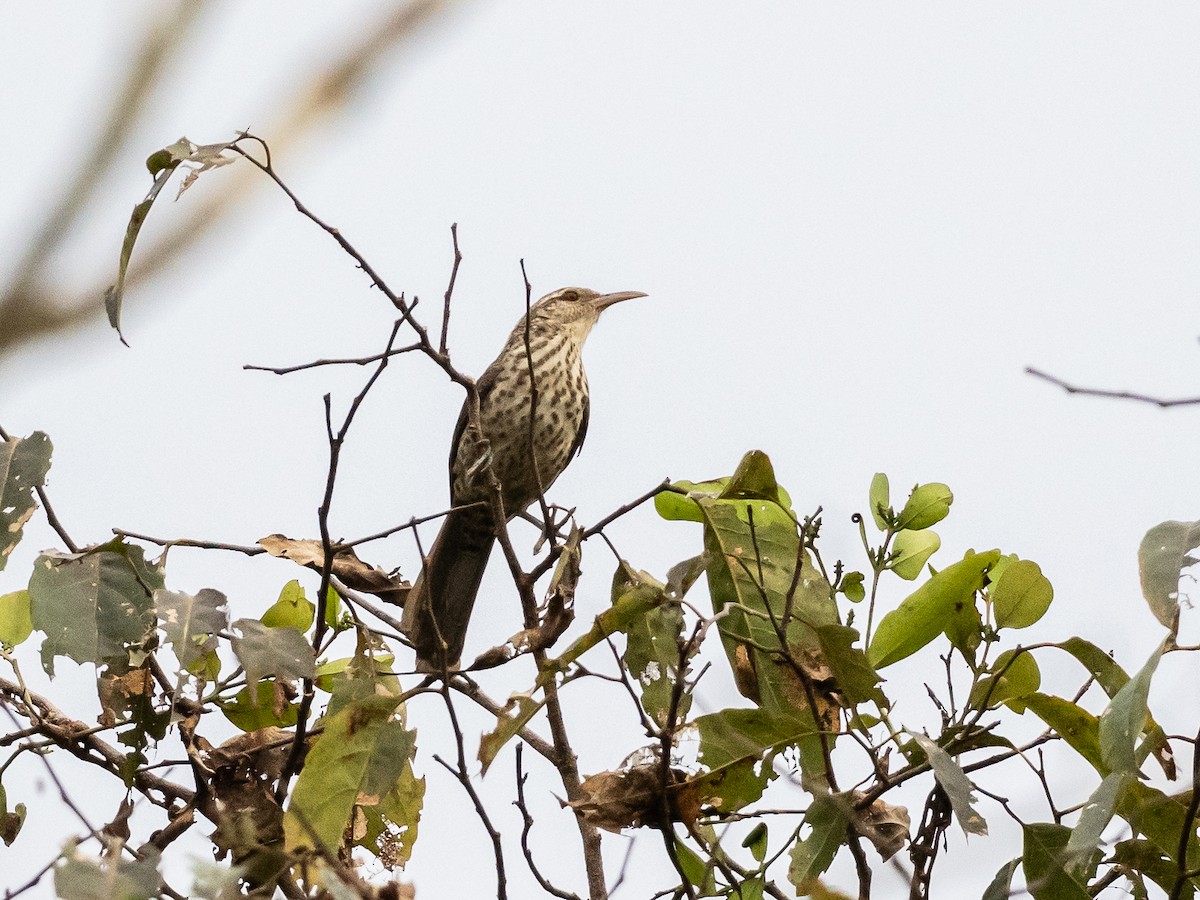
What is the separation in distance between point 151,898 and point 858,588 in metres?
1.89

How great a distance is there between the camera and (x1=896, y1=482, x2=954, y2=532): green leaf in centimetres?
358

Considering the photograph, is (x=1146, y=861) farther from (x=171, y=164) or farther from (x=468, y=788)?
(x=171, y=164)

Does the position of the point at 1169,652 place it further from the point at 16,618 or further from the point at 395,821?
the point at 16,618

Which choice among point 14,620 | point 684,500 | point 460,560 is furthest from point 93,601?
point 460,560

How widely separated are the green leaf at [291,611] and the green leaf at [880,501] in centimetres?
152

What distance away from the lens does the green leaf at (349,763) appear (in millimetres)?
2879

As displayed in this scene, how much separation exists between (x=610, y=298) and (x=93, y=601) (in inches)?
181

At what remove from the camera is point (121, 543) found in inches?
127

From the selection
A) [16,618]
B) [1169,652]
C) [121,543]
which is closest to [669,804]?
[1169,652]

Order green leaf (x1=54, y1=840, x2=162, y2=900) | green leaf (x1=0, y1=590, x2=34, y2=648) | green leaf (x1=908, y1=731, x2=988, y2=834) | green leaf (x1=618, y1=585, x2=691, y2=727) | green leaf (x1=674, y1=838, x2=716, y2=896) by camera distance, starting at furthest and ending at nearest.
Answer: green leaf (x1=0, y1=590, x2=34, y2=648) → green leaf (x1=618, y1=585, x2=691, y2=727) → green leaf (x1=674, y1=838, x2=716, y2=896) → green leaf (x1=908, y1=731, x2=988, y2=834) → green leaf (x1=54, y1=840, x2=162, y2=900)

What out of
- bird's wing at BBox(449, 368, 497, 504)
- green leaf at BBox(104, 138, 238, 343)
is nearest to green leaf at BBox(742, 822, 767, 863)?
green leaf at BBox(104, 138, 238, 343)

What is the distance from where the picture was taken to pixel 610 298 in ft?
24.5

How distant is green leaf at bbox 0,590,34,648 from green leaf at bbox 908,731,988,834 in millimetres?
2308

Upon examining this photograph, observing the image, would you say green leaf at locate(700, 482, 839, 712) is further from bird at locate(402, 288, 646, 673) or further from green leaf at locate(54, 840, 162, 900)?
bird at locate(402, 288, 646, 673)
